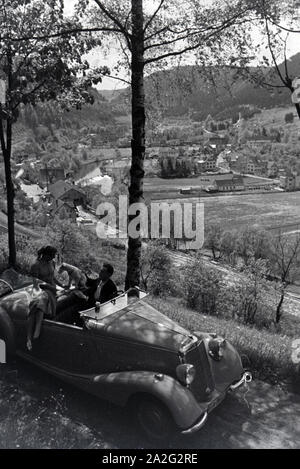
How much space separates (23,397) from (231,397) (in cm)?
333

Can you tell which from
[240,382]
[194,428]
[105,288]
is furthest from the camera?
[105,288]

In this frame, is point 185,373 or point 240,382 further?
point 240,382

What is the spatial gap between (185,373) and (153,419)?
76 cm

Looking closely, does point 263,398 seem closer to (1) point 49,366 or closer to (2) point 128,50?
(1) point 49,366

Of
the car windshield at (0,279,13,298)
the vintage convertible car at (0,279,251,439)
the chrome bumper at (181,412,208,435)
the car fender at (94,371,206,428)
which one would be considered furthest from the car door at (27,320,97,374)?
the chrome bumper at (181,412,208,435)

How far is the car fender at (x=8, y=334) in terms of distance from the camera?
7.60m

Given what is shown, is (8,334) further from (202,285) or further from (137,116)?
(202,285)

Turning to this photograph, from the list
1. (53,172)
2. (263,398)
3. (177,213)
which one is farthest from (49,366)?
(53,172)

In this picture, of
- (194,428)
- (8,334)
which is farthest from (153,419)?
(8,334)

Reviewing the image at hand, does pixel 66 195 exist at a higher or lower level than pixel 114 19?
lower

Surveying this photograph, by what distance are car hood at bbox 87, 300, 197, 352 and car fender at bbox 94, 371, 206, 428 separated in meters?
0.47

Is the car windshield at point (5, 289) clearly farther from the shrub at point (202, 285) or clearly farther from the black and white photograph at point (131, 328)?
the shrub at point (202, 285)

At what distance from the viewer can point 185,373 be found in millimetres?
5898
